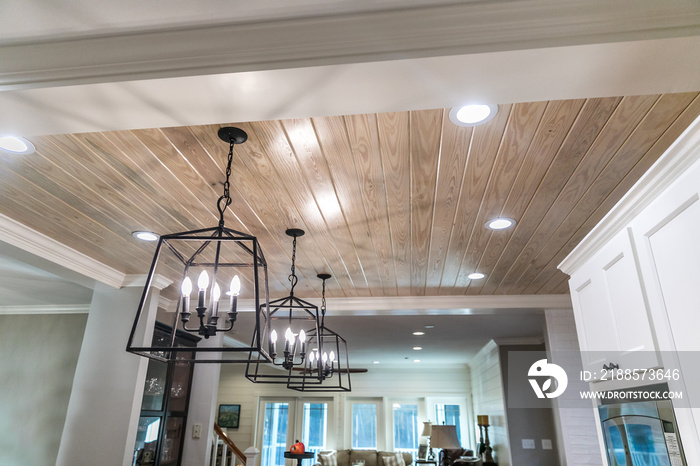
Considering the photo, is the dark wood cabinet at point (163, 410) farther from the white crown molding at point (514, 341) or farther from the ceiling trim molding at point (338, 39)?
the white crown molding at point (514, 341)

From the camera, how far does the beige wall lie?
4.23 meters

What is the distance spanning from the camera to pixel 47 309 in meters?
4.64

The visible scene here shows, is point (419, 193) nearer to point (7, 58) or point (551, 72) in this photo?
point (551, 72)

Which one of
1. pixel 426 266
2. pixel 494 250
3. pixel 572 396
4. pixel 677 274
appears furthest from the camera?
pixel 572 396

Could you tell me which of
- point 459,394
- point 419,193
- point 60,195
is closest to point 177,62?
point 419,193

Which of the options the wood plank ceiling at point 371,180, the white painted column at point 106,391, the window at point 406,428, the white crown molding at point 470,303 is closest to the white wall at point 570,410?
the white crown molding at point 470,303

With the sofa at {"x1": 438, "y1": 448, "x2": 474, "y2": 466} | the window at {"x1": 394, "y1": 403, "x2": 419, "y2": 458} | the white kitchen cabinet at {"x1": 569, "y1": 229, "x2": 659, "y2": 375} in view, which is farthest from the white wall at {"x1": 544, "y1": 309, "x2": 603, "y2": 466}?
the window at {"x1": 394, "y1": 403, "x2": 419, "y2": 458}

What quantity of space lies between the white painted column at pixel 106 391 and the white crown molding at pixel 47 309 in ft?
3.82

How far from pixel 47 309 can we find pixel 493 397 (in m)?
6.11

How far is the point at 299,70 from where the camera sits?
1.18m

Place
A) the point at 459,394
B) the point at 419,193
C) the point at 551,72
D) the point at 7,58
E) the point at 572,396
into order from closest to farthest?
the point at 551,72 → the point at 7,58 → the point at 419,193 → the point at 572,396 → the point at 459,394

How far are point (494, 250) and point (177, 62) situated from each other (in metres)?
2.30

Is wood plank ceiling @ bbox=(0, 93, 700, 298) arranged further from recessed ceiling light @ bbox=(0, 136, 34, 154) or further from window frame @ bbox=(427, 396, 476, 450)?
window frame @ bbox=(427, 396, 476, 450)

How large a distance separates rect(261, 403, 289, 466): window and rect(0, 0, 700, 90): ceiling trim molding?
9224 millimetres
